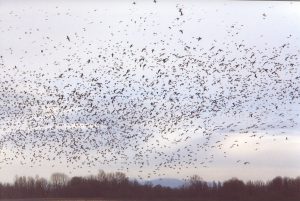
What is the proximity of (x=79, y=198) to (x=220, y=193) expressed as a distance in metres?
21.1

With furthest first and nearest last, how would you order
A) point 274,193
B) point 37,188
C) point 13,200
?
point 274,193 → point 37,188 → point 13,200

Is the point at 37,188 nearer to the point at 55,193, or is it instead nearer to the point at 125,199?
the point at 55,193

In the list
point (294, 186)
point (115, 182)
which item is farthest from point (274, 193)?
point (115, 182)

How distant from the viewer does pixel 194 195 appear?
5847 cm

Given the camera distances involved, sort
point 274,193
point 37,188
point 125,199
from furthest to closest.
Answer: point 274,193 < point 125,199 < point 37,188

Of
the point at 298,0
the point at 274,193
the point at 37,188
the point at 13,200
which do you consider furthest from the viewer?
the point at 274,193

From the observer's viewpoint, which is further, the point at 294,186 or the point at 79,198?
the point at 294,186

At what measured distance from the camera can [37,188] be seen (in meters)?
46.1

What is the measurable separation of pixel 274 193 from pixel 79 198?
23307mm

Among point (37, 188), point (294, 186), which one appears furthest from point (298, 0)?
point (294, 186)

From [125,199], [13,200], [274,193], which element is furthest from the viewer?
[274,193]

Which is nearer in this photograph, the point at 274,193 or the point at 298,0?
the point at 298,0

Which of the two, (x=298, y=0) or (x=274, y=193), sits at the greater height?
(x=298, y=0)

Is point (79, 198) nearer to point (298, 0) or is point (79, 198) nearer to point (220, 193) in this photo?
point (220, 193)
